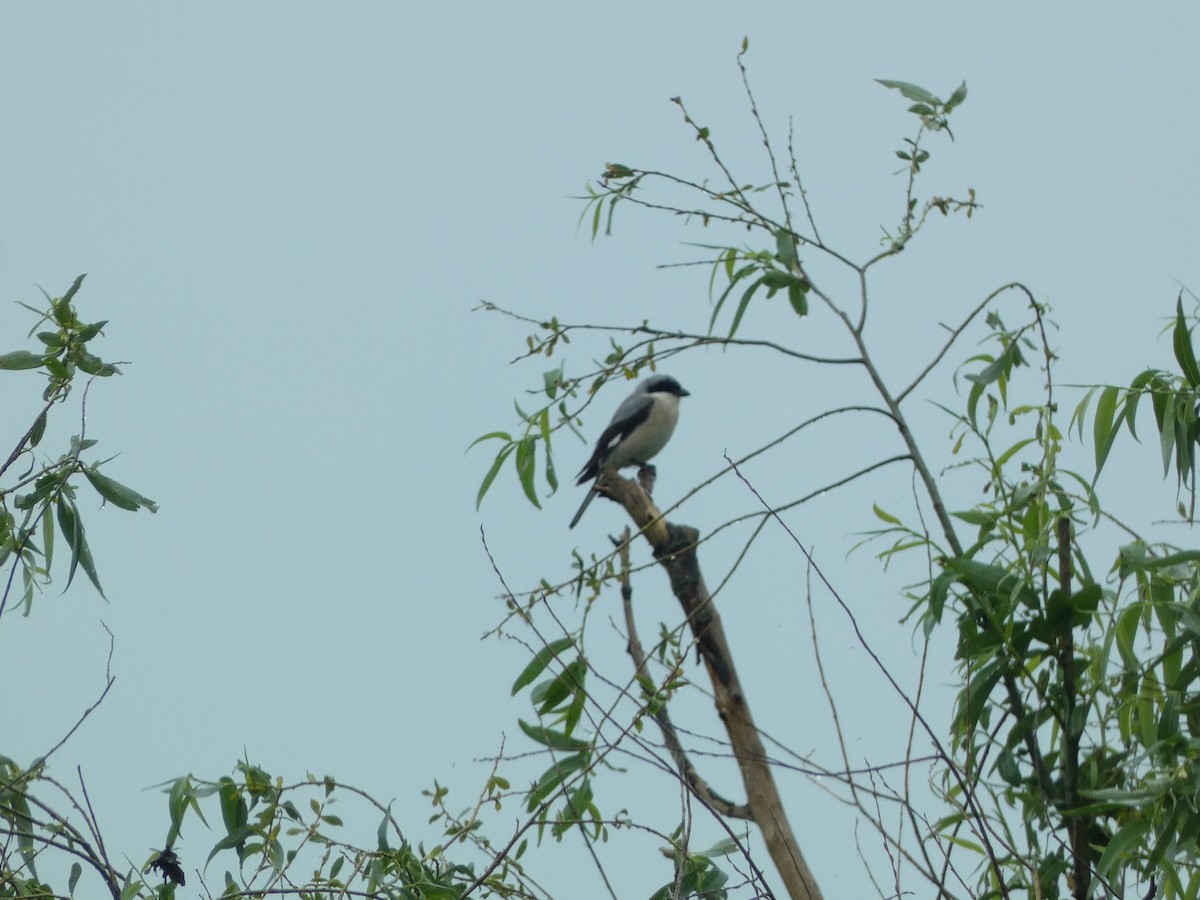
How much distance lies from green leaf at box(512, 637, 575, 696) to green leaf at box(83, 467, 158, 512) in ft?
2.54

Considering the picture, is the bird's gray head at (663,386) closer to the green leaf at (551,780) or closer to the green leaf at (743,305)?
the green leaf at (743,305)

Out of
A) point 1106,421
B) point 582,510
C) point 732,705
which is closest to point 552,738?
point 732,705

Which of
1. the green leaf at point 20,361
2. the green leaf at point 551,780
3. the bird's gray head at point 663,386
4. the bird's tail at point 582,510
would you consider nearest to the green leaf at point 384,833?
the green leaf at point 551,780

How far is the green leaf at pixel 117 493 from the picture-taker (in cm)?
226

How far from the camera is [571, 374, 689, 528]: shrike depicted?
7.33m

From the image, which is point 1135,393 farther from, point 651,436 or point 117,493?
point 651,436

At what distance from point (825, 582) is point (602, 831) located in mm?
812

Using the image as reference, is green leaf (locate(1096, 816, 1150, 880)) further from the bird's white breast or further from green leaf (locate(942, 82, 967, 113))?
the bird's white breast

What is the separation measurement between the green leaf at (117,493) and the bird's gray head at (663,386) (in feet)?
18.9

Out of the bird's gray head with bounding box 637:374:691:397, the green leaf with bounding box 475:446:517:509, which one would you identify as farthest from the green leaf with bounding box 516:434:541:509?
the bird's gray head with bounding box 637:374:691:397

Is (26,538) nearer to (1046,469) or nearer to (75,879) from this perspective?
(75,879)

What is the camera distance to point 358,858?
227 cm

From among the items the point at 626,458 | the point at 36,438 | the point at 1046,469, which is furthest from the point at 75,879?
the point at 626,458

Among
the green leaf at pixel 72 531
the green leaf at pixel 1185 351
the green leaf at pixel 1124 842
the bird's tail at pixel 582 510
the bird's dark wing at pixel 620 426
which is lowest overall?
the green leaf at pixel 1124 842
